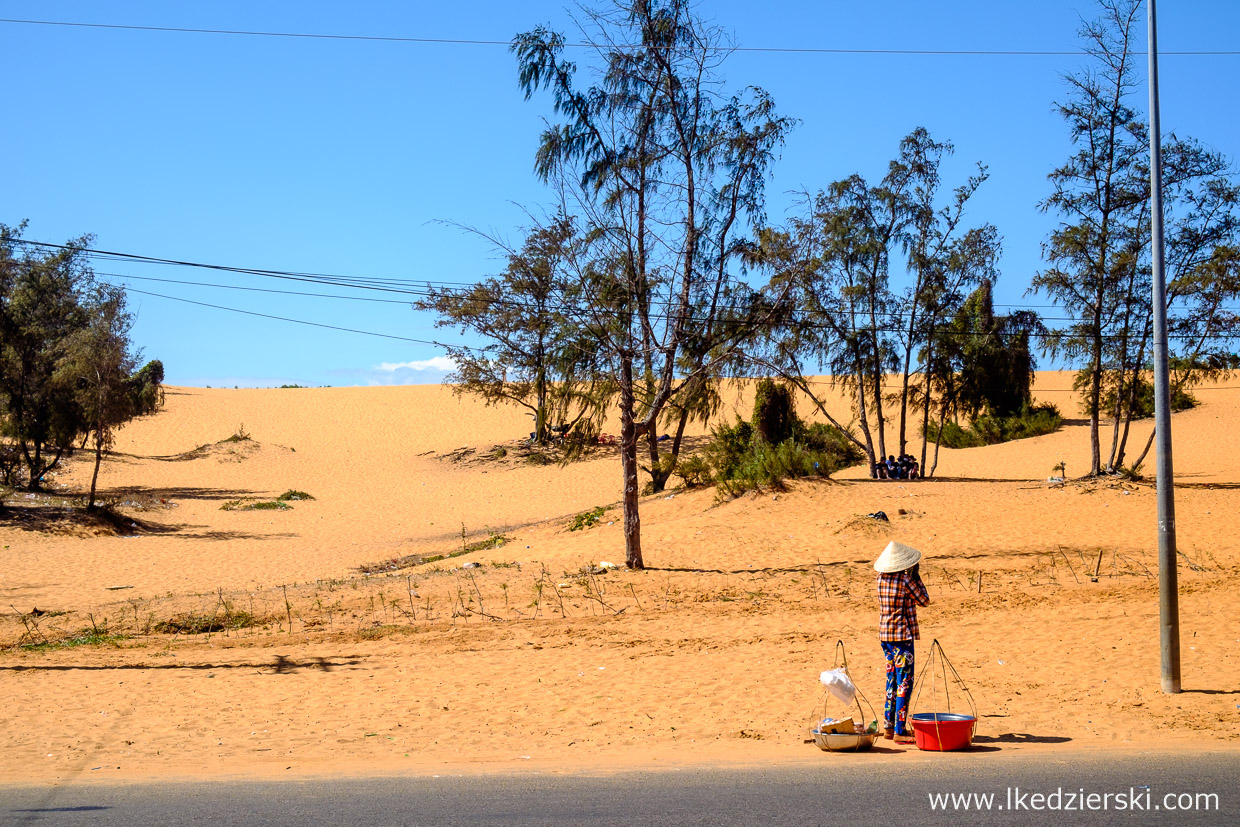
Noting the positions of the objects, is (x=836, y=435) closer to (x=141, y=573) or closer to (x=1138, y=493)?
(x=1138, y=493)

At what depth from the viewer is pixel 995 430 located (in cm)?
4525

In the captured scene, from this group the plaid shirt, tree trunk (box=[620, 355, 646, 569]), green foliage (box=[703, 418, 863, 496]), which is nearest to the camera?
the plaid shirt

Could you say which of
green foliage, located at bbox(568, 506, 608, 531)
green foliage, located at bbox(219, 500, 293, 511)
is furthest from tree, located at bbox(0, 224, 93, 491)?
green foliage, located at bbox(568, 506, 608, 531)

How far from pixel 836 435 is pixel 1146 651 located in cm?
2529

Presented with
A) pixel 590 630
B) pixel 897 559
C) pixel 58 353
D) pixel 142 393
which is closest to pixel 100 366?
pixel 58 353

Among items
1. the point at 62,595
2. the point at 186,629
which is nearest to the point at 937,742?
the point at 186,629

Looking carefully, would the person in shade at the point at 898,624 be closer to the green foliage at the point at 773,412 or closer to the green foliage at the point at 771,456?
the green foliage at the point at 771,456

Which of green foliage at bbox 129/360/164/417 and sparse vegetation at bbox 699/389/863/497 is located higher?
green foliage at bbox 129/360/164/417

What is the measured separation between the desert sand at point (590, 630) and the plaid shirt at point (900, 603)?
964 mm

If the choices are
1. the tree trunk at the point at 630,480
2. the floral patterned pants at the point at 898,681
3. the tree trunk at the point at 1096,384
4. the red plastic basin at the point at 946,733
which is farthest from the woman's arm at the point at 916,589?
the tree trunk at the point at 1096,384

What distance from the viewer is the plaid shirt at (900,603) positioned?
26.5 ft

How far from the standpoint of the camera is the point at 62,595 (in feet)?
62.7

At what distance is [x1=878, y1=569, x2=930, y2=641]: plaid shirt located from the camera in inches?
318

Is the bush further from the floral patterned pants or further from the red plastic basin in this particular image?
the red plastic basin
